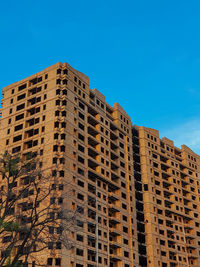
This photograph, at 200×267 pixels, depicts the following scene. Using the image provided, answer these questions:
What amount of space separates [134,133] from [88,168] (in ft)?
100

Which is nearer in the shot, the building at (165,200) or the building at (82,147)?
the building at (82,147)

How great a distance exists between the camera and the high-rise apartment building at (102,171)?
6625cm

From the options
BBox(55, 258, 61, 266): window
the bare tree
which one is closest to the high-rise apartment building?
BBox(55, 258, 61, 266): window

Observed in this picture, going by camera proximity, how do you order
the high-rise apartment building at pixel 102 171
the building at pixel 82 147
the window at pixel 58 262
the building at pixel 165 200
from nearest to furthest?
the window at pixel 58 262 → the building at pixel 82 147 → the high-rise apartment building at pixel 102 171 → the building at pixel 165 200

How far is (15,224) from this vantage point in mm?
29266

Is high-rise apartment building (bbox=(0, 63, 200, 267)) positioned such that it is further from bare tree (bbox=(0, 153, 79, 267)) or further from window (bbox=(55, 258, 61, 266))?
bare tree (bbox=(0, 153, 79, 267))

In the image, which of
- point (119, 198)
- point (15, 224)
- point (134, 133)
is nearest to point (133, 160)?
point (134, 133)

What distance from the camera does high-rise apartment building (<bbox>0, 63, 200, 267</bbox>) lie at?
2608 inches

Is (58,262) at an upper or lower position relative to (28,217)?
upper

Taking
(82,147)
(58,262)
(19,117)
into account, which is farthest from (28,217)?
(19,117)

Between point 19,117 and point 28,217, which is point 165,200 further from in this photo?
point 28,217

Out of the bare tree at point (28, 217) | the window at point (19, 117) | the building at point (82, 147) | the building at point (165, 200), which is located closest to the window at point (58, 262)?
the building at point (82, 147)

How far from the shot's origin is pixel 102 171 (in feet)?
248

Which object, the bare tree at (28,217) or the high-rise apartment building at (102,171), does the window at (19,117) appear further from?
the bare tree at (28,217)
